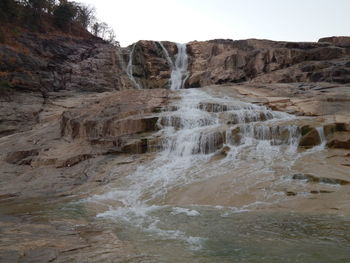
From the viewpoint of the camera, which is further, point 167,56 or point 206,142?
point 167,56

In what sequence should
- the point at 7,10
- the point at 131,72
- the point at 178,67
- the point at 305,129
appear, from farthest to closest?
the point at 7,10
the point at 178,67
the point at 131,72
the point at 305,129

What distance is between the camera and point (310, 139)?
38.5 ft

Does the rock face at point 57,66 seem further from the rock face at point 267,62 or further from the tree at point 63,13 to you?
the rock face at point 267,62

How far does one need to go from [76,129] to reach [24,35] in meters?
16.7

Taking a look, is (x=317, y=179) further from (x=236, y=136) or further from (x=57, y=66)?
(x=57, y=66)

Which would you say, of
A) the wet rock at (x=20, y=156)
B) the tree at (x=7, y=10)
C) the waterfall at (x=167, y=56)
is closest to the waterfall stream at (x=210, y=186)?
the wet rock at (x=20, y=156)

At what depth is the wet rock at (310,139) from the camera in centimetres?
1174

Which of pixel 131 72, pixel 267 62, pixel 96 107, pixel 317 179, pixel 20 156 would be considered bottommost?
pixel 20 156

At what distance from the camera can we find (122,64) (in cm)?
2783

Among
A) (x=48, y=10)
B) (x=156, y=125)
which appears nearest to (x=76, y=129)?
(x=156, y=125)

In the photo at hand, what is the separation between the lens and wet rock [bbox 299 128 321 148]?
1174cm

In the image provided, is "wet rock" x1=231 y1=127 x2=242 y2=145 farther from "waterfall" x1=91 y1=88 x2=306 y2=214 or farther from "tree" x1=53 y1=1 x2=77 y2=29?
"tree" x1=53 y1=1 x2=77 y2=29

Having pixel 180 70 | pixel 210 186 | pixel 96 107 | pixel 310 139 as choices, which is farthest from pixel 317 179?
pixel 180 70

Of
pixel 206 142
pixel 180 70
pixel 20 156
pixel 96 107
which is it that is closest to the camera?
pixel 206 142
